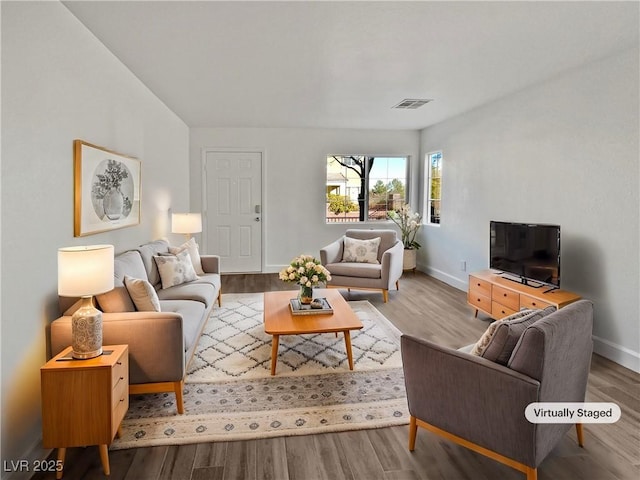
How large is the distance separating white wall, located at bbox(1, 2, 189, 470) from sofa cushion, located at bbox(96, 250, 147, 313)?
24cm

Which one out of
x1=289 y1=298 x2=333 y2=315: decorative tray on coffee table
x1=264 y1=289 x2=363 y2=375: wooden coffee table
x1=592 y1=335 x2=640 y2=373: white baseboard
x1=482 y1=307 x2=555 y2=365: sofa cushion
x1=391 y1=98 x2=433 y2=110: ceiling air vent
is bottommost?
x1=592 y1=335 x2=640 y2=373: white baseboard

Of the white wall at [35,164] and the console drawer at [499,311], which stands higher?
the white wall at [35,164]

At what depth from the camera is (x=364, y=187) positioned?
23.7 ft

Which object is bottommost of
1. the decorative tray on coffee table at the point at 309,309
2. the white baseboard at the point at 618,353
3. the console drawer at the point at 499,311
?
the white baseboard at the point at 618,353

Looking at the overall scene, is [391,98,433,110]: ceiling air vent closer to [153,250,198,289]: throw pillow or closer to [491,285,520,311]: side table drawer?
[491,285,520,311]: side table drawer

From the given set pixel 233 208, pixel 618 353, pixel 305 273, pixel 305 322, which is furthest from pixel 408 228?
pixel 305 322

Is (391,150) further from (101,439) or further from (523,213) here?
(101,439)

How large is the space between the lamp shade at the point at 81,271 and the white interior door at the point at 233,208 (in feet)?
15.7

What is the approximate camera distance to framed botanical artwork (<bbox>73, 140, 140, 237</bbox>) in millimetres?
2713

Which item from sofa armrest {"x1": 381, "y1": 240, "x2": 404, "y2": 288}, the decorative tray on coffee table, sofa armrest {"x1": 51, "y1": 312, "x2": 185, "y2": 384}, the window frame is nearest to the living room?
the window frame

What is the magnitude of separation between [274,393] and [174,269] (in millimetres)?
1770

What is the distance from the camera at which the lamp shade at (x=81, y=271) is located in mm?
2031

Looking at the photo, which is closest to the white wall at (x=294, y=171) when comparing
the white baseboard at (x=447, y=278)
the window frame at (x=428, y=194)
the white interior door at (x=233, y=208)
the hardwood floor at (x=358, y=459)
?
the white interior door at (x=233, y=208)

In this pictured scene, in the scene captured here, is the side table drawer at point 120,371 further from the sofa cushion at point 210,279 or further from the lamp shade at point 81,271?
the sofa cushion at point 210,279
